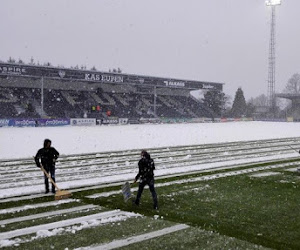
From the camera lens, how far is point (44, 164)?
12.0 meters

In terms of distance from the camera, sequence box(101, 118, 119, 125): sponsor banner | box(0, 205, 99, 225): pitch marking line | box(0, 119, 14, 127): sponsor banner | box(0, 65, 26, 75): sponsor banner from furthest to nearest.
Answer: box(101, 118, 119, 125): sponsor banner < box(0, 65, 26, 75): sponsor banner < box(0, 119, 14, 127): sponsor banner < box(0, 205, 99, 225): pitch marking line

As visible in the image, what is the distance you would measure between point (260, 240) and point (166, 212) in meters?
2.73

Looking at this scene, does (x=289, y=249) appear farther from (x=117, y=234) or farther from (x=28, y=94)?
(x=28, y=94)

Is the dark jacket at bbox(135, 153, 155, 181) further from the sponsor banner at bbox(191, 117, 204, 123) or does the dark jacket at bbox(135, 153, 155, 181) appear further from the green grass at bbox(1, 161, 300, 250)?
the sponsor banner at bbox(191, 117, 204, 123)

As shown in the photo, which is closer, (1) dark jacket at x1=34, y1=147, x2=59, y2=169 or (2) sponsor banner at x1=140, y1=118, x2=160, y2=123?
(1) dark jacket at x1=34, y1=147, x2=59, y2=169

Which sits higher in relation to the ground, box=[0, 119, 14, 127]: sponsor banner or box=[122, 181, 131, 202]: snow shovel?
box=[0, 119, 14, 127]: sponsor banner

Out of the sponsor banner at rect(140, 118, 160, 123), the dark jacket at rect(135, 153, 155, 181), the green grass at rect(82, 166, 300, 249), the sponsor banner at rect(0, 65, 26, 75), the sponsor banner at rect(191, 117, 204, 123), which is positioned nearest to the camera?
the green grass at rect(82, 166, 300, 249)

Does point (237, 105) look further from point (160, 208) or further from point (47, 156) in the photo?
point (160, 208)

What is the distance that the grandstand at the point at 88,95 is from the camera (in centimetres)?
5503

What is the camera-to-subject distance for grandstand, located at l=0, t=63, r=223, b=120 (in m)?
55.0

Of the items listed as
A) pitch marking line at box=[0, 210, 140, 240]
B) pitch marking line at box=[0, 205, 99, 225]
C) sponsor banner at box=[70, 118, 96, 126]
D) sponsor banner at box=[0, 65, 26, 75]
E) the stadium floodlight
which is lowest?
pitch marking line at box=[0, 210, 140, 240]

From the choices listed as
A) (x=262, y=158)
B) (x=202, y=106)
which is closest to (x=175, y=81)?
(x=202, y=106)

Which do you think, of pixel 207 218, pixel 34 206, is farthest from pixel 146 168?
pixel 34 206

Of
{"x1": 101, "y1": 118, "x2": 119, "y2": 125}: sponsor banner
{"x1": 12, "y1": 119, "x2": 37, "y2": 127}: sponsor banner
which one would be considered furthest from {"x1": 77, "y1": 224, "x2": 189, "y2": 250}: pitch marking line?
{"x1": 101, "y1": 118, "x2": 119, "y2": 125}: sponsor banner
